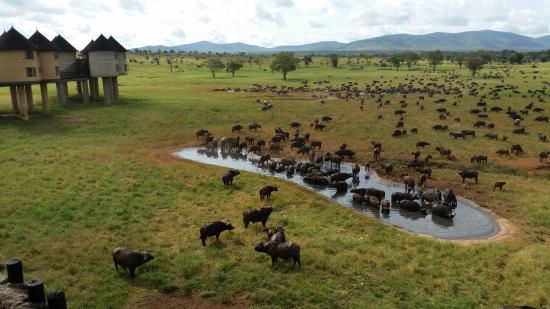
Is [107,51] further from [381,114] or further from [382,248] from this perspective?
[382,248]

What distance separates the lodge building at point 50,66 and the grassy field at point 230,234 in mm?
5921

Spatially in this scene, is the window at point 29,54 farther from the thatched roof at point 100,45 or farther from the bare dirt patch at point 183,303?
the bare dirt patch at point 183,303

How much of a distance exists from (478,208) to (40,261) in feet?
69.8

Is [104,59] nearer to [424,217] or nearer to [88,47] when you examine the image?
[88,47]

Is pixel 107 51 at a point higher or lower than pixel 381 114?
higher

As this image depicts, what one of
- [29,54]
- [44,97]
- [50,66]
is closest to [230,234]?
[29,54]

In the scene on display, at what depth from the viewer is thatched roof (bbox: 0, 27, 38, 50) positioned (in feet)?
134

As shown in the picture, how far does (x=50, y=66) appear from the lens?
4644 cm

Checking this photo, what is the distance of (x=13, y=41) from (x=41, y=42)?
4914mm

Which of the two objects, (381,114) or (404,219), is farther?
(381,114)

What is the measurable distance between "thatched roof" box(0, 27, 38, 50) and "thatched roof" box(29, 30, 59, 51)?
367 centimetres

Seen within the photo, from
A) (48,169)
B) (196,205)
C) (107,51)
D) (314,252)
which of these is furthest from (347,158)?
(107,51)

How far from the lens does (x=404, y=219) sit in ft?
74.7

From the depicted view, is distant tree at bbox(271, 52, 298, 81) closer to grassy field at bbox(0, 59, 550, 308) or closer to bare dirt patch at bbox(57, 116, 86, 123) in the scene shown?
bare dirt patch at bbox(57, 116, 86, 123)
